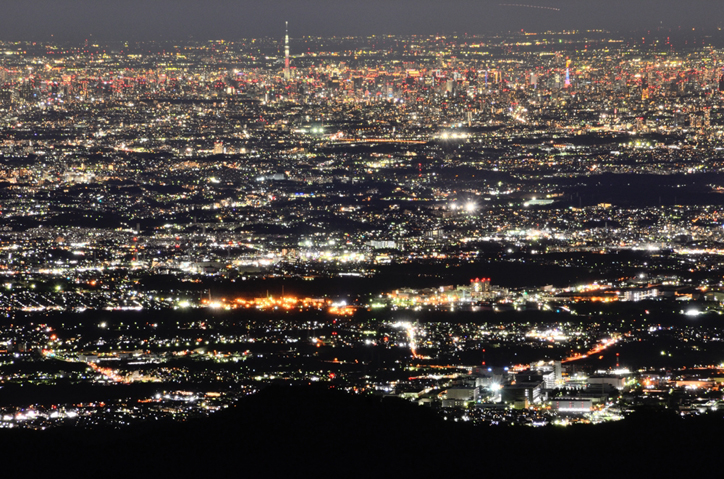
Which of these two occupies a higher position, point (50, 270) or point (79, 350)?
point (50, 270)

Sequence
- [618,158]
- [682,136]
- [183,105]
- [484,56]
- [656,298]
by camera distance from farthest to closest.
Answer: [484,56] < [183,105] < [682,136] < [618,158] < [656,298]

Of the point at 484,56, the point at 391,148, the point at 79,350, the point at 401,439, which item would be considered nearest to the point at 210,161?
the point at 391,148

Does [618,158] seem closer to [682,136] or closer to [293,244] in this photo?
[682,136]

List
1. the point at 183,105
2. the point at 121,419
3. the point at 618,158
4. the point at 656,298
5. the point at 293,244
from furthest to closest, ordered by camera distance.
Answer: the point at 183,105 < the point at 618,158 < the point at 293,244 < the point at 656,298 < the point at 121,419

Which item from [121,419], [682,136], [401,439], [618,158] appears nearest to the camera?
[401,439]

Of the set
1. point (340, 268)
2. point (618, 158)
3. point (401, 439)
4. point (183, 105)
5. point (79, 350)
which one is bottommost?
point (401, 439)

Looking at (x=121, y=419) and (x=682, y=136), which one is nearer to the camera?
(x=121, y=419)

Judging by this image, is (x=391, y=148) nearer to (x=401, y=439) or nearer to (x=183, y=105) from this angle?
(x=183, y=105)

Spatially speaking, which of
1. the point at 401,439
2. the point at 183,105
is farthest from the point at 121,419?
the point at 183,105

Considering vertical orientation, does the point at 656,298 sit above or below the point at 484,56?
below
